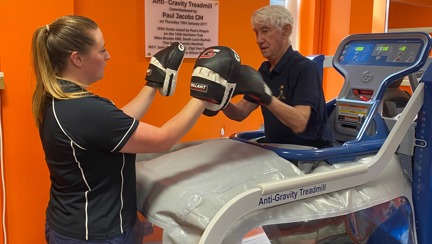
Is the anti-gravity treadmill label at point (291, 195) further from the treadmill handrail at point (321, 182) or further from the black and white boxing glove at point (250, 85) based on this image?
the black and white boxing glove at point (250, 85)

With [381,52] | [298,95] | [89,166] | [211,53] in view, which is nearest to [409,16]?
[381,52]

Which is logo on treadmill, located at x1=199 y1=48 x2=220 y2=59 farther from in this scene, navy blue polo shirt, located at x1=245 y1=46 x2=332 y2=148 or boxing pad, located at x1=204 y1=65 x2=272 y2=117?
navy blue polo shirt, located at x1=245 y1=46 x2=332 y2=148

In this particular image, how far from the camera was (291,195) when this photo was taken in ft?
4.51

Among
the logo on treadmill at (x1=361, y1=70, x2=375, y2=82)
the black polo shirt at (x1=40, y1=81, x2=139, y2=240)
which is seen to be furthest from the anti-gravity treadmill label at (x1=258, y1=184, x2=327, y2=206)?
the logo on treadmill at (x1=361, y1=70, x2=375, y2=82)

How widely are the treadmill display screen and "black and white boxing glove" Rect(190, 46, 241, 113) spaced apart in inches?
36.5

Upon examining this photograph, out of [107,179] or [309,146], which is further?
[309,146]

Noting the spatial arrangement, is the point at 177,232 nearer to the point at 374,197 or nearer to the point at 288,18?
the point at 374,197

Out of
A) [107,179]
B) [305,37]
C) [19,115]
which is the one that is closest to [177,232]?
[107,179]

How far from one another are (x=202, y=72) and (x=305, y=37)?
9.23 feet

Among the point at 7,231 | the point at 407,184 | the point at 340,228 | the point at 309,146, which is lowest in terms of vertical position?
the point at 7,231

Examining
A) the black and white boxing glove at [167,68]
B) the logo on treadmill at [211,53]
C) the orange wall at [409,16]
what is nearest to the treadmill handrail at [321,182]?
the logo on treadmill at [211,53]

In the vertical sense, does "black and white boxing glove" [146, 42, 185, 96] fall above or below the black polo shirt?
above

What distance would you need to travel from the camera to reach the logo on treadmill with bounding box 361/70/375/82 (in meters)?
2.04

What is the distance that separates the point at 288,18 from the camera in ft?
6.12
